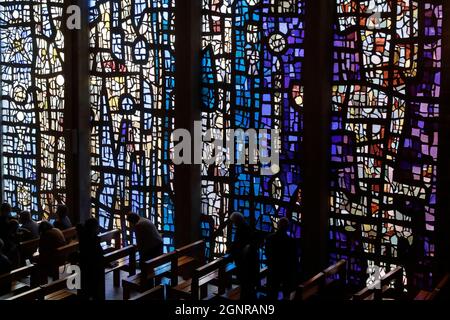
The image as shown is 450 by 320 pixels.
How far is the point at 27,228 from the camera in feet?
34.6

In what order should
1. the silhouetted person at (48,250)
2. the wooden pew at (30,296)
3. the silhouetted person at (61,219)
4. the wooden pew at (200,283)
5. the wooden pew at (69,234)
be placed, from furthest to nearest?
1. the silhouetted person at (61,219)
2. the wooden pew at (69,234)
3. the silhouetted person at (48,250)
4. the wooden pew at (200,283)
5. the wooden pew at (30,296)

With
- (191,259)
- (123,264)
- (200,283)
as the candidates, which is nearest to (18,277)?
(123,264)

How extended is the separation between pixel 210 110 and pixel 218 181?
110 cm

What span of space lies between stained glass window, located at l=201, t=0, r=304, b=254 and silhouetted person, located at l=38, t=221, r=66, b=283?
2.37 m

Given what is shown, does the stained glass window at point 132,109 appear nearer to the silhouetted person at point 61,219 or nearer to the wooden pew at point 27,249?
the silhouetted person at point 61,219

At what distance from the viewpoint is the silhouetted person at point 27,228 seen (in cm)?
1043

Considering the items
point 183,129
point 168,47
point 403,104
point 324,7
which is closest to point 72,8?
point 168,47

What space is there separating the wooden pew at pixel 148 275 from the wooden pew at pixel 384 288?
2.67 m

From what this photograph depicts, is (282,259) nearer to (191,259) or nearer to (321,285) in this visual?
(321,285)

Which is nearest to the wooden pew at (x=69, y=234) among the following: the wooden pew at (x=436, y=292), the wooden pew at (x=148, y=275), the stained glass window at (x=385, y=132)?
the wooden pew at (x=148, y=275)

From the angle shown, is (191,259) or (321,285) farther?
(191,259)

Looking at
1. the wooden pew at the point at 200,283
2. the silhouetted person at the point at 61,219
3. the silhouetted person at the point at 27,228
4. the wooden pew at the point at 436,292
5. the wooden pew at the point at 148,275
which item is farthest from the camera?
the silhouetted person at the point at 61,219

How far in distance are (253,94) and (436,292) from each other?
13.1 feet

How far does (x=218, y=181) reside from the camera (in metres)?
10.4
